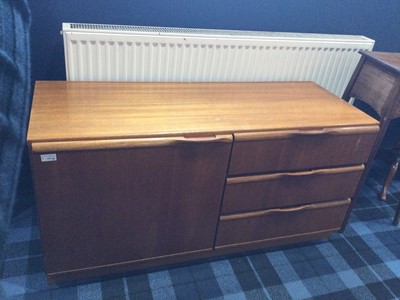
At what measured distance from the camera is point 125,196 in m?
1.05

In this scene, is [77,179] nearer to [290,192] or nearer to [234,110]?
[234,110]

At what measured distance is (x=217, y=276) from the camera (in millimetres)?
1305

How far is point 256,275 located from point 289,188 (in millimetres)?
360

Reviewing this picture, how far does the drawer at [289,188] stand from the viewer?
117cm

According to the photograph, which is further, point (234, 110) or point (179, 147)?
point (234, 110)

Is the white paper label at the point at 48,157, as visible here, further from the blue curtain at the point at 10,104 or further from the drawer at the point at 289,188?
the drawer at the point at 289,188

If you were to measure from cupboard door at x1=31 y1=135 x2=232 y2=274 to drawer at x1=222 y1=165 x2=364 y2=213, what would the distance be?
0.06 m

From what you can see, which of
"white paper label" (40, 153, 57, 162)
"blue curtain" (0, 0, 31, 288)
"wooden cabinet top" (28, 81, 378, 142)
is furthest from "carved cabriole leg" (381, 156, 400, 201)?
"blue curtain" (0, 0, 31, 288)

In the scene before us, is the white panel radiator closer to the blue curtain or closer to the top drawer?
the top drawer

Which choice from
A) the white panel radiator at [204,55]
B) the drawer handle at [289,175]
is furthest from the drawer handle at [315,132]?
the white panel radiator at [204,55]

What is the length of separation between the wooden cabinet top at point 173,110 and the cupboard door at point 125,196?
0.05 metres

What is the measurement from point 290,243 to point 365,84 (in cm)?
72

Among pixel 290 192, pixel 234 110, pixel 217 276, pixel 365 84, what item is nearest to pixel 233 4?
pixel 234 110

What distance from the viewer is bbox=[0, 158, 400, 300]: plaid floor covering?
121 cm
